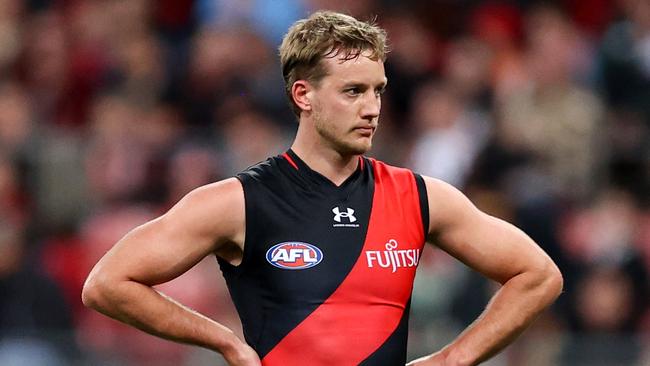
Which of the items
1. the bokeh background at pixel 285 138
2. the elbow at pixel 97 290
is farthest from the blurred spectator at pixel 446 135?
the elbow at pixel 97 290

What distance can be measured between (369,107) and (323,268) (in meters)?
0.65

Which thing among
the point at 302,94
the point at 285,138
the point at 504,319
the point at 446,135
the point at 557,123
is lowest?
the point at 285,138

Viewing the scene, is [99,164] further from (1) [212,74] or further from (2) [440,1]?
(2) [440,1]

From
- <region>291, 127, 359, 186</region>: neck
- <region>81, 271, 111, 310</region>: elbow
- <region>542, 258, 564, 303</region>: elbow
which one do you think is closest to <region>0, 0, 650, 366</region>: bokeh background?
<region>542, 258, 564, 303</region>: elbow

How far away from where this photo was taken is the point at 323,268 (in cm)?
563

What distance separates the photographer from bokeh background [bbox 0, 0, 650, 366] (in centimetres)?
1023

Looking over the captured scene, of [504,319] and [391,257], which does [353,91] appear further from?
[504,319]

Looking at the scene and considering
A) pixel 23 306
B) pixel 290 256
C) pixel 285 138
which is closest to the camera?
pixel 290 256

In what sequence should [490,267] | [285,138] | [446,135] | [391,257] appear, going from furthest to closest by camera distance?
[446,135] < [285,138] < [490,267] < [391,257]

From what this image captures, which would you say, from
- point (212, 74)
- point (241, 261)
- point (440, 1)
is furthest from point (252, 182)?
point (440, 1)

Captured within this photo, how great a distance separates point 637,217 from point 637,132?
0.95 metres

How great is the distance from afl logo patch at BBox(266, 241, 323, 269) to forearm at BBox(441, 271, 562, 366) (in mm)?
729

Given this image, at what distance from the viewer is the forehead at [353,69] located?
18.5ft

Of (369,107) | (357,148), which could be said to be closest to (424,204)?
(357,148)
